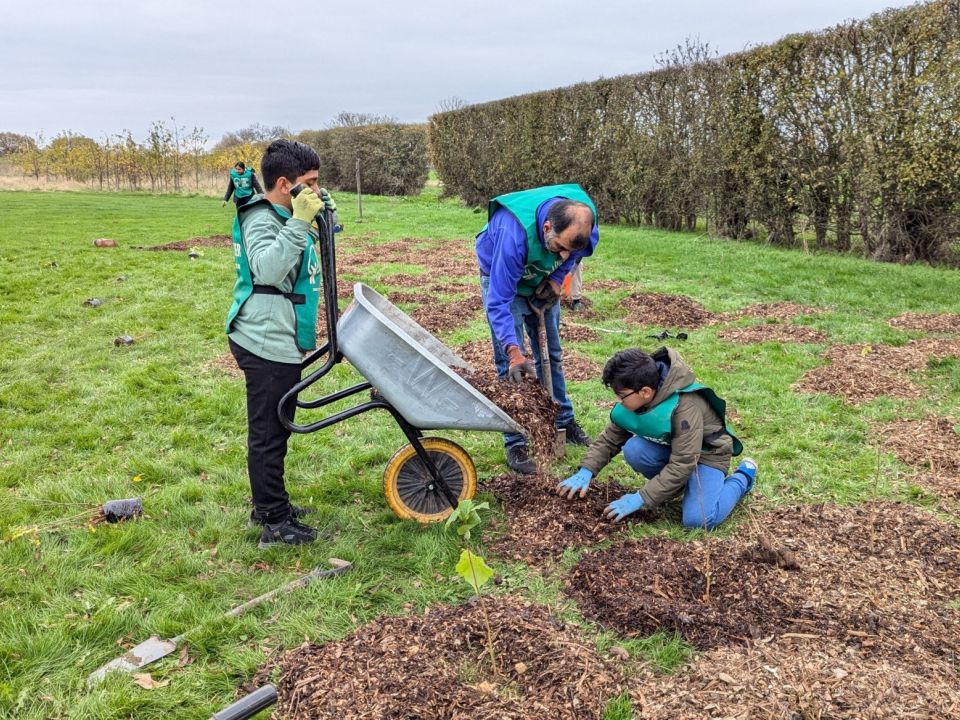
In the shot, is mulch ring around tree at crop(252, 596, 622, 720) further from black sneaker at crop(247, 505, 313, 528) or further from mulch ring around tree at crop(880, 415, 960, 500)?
mulch ring around tree at crop(880, 415, 960, 500)

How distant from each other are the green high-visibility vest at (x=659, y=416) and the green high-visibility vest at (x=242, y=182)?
85.2 inches

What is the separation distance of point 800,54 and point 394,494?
11683mm

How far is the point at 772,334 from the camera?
742 centimetres

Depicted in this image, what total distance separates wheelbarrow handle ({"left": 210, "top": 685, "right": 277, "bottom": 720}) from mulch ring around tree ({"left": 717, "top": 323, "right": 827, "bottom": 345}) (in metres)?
6.08

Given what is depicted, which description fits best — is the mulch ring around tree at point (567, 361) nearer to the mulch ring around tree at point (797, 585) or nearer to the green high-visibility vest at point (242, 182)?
the mulch ring around tree at point (797, 585)

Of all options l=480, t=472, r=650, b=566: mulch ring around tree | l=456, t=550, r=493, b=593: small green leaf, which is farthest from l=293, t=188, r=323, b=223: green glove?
l=480, t=472, r=650, b=566: mulch ring around tree

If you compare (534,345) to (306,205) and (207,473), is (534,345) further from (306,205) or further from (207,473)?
(207,473)

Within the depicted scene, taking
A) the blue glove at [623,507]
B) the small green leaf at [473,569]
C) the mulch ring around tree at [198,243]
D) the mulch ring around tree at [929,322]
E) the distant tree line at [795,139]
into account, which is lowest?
the blue glove at [623,507]

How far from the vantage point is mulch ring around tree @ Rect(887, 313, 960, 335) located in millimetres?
7184

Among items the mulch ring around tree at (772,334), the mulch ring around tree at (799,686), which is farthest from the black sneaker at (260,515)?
the mulch ring around tree at (772,334)

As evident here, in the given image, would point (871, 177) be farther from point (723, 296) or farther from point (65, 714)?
point (65, 714)

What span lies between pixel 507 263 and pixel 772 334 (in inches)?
182

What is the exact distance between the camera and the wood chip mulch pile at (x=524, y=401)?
12.9 feet

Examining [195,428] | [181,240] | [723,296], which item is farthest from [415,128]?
[195,428]
